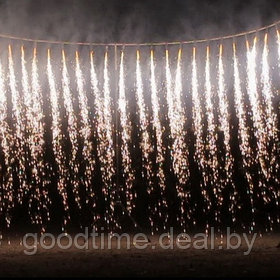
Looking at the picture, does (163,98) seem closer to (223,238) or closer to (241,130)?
(241,130)

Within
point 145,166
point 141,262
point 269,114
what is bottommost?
point 141,262

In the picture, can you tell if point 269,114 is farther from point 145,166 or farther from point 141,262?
point 145,166

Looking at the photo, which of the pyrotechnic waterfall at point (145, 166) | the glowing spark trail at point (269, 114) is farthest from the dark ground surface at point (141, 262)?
the pyrotechnic waterfall at point (145, 166)

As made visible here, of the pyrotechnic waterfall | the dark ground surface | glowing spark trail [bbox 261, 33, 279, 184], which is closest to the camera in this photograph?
the dark ground surface

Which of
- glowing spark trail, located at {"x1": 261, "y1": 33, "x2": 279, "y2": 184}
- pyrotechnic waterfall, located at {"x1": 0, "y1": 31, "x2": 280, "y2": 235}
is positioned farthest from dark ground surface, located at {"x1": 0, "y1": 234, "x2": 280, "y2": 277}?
pyrotechnic waterfall, located at {"x1": 0, "y1": 31, "x2": 280, "y2": 235}

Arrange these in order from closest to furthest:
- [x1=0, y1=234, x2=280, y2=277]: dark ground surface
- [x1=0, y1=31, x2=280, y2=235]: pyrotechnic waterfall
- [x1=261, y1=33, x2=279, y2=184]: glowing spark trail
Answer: [x1=0, y1=234, x2=280, y2=277]: dark ground surface, [x1=261, y1=33, x2=279, y2=184]: glowing spark trail, [x1=0, y1=31, x2=280, y2=235]: pyrotechnic waterfall

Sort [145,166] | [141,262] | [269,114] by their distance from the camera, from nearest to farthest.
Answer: [141,262], [269,114], [145,166]

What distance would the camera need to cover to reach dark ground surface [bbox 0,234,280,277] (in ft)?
26.7

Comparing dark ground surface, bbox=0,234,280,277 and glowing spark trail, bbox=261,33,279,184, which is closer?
dark ground surface, bbox=0,234,280,277

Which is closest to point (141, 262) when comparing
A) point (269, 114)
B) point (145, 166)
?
point (269, 114)

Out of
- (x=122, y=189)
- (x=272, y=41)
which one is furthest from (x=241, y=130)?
(x=272, y=41)

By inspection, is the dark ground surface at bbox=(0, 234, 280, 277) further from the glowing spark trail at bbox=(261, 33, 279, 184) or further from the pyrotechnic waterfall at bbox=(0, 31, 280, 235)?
the pyrotechnic waterfall at bbox=(0, 31, 280, 235)

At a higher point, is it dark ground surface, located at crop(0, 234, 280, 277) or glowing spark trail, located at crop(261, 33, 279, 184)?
glowing spark trail, located at crop(261, 33, 279, 184)

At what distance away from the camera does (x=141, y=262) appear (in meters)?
9.27
